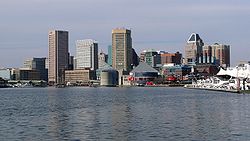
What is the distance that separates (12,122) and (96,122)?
25.9 feet

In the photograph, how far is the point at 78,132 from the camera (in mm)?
38156

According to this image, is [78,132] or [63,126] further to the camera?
[63,126]

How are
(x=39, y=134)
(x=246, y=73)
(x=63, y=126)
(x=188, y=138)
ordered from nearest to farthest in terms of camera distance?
(x=188, y=138), (x=39, y=134), (x=63, y=126), (x=246, y=73)

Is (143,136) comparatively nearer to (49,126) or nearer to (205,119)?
(49,126)

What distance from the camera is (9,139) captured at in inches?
1377

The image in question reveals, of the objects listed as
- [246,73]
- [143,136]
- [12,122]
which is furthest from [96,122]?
[246,73]

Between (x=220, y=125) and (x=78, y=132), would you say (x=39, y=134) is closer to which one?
(x=78, y=132)

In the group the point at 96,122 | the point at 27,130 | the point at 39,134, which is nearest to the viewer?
the point at 39,134

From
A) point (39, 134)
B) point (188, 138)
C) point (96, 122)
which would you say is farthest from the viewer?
point (96, 122)

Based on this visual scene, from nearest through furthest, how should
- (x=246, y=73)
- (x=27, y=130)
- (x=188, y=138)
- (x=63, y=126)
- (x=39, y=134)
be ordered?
(x=188, y=138), (x=39, y=134), (x=27, y=130), (x=63, y=126), (x=246, y=73)

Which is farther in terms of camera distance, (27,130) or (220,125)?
(220,125)

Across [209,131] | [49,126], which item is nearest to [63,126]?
[49,126]

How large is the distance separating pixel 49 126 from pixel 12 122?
6.06m

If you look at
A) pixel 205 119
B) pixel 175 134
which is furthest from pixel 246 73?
pixel 175 134
